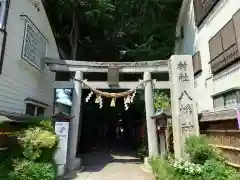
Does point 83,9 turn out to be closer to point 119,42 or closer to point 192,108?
point 119,42

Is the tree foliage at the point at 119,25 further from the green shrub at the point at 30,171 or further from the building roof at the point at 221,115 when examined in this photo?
the green shrub at the point at 30,171

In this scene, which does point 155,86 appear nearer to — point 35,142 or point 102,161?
point 102,161

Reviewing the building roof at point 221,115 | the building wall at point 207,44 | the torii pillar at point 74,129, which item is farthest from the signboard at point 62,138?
the building wall at point 207,44

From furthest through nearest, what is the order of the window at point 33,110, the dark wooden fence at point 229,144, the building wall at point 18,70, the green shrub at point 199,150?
the window at point 33,110 → the building wall at point 18,70 → the green shrub at point 199,150 → the dark wooden fence at point 229,144

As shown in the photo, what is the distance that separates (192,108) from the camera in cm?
1052

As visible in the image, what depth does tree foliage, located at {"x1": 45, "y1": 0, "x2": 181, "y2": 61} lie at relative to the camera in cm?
1839

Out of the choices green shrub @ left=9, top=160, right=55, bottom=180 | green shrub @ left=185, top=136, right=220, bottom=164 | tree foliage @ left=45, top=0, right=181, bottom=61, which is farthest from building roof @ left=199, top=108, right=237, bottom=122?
tree foliage @ left=45, top=0, right=181, bottom=61

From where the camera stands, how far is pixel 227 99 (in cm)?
1148

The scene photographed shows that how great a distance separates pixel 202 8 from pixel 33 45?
9749mm

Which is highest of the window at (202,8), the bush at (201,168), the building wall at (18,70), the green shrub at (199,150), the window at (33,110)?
the window at (202,8)

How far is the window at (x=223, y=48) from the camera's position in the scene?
1023 centimetres

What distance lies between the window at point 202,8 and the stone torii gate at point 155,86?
355 cm

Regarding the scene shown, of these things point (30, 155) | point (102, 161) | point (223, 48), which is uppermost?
point (223, 48)

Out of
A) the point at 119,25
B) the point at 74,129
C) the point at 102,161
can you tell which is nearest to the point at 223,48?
the point at 74,129
